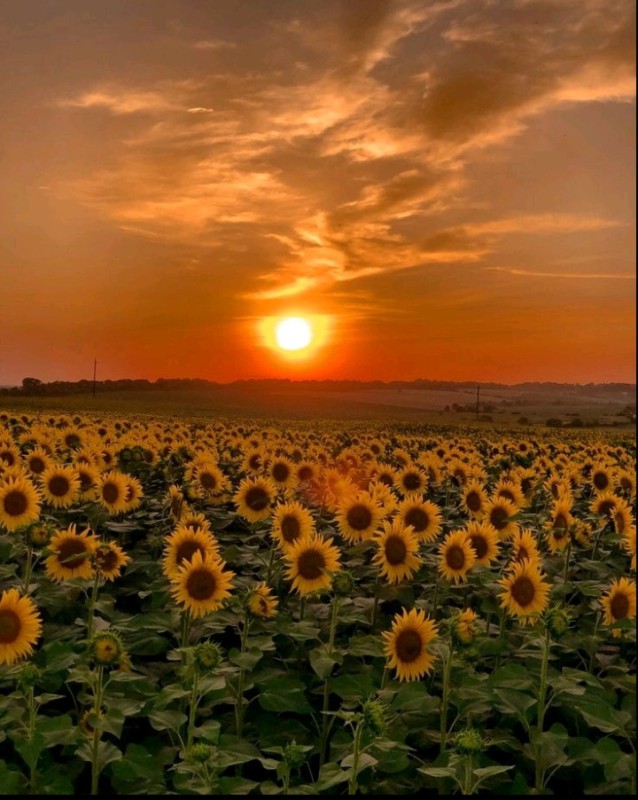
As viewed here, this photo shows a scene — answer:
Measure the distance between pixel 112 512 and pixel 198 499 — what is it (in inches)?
30.5

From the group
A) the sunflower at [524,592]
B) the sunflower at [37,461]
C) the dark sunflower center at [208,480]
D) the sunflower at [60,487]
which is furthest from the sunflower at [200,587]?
the sunflower at [37,461]

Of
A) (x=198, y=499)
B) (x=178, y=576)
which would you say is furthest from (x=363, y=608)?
(x=198, y=499)

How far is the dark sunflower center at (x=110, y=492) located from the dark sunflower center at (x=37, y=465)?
1539 mm

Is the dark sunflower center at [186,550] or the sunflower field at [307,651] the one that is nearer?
the sunflower field at [307,651]

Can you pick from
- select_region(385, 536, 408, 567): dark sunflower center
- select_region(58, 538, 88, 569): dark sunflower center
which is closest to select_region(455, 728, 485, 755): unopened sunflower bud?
select_region(385, 536, 408, 567): dark sunflower center

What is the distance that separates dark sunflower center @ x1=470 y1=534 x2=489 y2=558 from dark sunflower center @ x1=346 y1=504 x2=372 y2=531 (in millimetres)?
790

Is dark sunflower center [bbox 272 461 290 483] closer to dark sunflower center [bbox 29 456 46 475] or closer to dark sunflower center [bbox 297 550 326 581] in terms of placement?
dark sunflower center [bbox 29 456 46 475]

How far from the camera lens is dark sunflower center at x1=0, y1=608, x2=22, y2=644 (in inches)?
194

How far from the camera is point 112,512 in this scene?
7.99 metres

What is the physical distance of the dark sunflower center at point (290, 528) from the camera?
6.48m

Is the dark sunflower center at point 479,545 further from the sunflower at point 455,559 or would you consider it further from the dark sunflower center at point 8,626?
the dark sunflower center at point 8,626

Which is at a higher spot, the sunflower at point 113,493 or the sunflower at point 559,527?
the sunflower at point 113,493

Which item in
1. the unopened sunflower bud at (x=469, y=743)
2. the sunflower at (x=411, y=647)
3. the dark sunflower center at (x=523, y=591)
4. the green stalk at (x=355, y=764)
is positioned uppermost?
the dark sunflower center at (x=523, y=591)

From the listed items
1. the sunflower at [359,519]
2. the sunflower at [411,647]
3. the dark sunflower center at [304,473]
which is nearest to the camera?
the sunflower at [411,647]
